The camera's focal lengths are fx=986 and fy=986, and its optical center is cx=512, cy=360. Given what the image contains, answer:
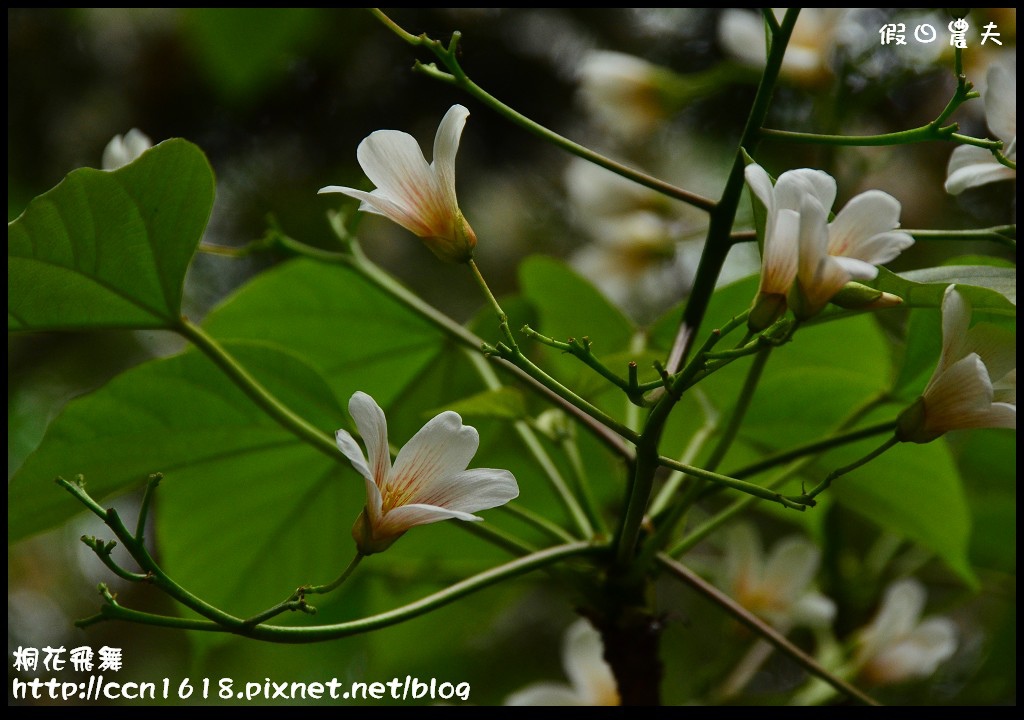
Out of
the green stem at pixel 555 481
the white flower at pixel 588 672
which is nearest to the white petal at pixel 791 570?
the white flower at pixel 588 672

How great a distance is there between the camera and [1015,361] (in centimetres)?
44

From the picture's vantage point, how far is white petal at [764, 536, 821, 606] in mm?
894

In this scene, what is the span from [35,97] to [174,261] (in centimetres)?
147

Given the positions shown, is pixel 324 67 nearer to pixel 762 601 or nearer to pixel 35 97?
pixel 35 97

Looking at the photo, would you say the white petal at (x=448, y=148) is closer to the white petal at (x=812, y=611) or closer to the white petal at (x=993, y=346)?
the white petal at (x=993, y=346)

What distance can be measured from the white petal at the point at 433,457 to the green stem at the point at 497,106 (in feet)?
0.45

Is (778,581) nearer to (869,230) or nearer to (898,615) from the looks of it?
(898,615)

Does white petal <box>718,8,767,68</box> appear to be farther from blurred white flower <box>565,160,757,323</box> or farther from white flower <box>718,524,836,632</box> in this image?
white flower <box>718,524,836,632</box>

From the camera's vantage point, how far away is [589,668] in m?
0.77

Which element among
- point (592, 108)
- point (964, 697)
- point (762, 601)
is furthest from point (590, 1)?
point (964, 697)

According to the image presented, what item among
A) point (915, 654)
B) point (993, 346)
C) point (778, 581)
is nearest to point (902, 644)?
point (915, 654)

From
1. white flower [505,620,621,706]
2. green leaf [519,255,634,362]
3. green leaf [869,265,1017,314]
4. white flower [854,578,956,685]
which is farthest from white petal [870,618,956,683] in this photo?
green leaf [869,265,1017,314]

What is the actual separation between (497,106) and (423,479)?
16 cm

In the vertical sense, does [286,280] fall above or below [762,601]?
above
